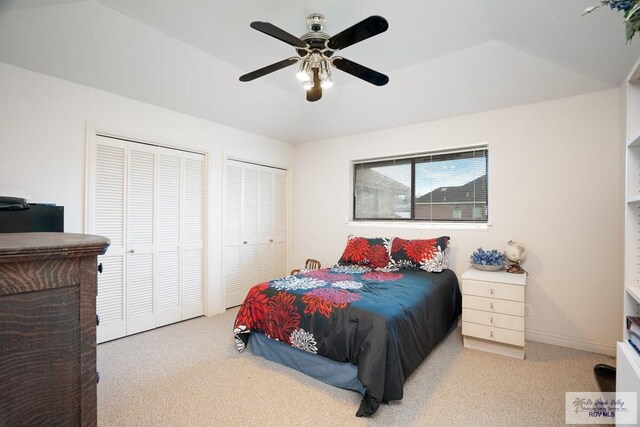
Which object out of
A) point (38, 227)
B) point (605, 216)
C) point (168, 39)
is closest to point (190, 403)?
point (38, 227)

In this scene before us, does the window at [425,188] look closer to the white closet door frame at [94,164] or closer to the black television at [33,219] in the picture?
the white closet door frame at [94,164]

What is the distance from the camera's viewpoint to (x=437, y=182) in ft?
12.0

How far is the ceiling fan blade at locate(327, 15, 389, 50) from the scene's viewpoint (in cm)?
150

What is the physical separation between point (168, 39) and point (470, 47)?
98.8 inches

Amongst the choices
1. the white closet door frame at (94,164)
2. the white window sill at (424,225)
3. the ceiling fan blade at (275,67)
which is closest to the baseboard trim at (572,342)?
the white window sill at (424,225)

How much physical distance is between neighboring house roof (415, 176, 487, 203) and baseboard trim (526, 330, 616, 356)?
142 centimetres

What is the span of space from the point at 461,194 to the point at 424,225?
0.55 m

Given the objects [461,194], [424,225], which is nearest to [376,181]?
[424,225]

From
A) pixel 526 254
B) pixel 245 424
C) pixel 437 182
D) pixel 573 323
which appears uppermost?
pixel 437 182

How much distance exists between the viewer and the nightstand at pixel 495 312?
2531mm

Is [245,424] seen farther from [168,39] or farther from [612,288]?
[612,288]

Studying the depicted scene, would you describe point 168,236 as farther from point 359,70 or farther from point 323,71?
point 359,70

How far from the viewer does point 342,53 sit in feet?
8.63

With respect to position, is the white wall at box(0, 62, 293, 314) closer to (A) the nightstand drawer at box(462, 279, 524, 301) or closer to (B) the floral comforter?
(B) the floral comforter
